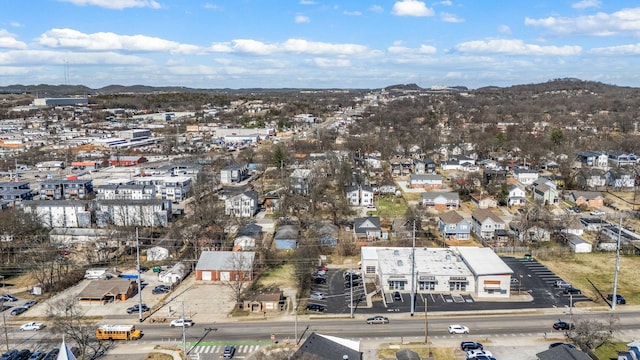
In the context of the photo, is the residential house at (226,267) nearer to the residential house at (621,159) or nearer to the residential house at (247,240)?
the residential house at (247,240)

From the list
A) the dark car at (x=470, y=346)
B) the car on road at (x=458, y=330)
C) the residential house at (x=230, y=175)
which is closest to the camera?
the dark car at (x=470, y=346)

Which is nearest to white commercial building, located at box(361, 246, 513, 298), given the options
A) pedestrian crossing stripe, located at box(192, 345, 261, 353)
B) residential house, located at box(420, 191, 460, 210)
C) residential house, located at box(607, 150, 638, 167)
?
pedestrian crossing stripe, located at box(192, 345, 261, 353)

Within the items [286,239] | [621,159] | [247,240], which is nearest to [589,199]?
[621,159]

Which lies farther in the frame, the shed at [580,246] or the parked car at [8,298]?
the shed at [580,246]

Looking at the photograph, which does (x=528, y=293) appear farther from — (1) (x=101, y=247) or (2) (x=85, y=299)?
(1) (x=101, y=247)

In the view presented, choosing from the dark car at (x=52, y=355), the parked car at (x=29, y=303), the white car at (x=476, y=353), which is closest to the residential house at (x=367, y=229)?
the white car at (x=476, y=353)

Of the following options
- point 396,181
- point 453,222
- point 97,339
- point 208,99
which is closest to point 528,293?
point 453,222

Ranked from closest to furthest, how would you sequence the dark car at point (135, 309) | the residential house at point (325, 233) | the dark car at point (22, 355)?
1. the dark car at point (22, 355)
2. the dark car at point (135, 309)
3. the residential house at point (325, 233)
